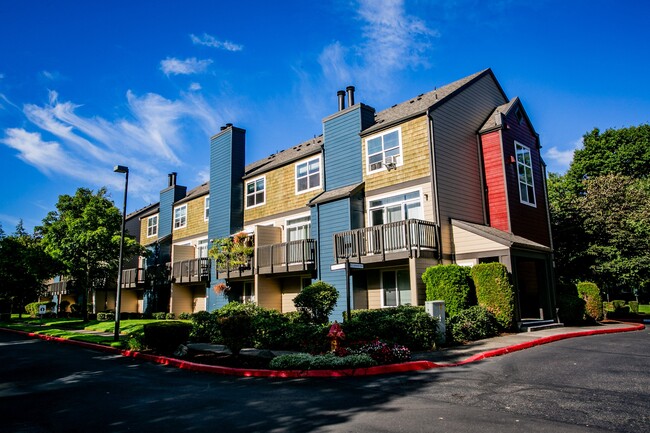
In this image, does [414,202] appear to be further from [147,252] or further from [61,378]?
[147,252]

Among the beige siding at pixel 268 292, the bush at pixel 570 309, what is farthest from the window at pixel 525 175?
the beige siding at pixel 268 292

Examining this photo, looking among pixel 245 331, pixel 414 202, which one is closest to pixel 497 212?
pixel 414 202

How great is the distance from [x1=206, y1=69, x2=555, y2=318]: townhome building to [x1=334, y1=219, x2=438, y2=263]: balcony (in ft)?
0.15

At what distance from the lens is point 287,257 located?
23.2 meters

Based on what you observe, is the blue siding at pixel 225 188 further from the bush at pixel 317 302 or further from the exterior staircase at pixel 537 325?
the exterior staircase at pixel 537 325

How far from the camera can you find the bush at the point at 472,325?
14680 mm

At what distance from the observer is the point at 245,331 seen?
12.8 metres

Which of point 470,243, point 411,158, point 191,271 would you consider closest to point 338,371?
point 470,243

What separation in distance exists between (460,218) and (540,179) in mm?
6946

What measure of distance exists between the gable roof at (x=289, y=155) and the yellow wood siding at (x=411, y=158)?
4704mm

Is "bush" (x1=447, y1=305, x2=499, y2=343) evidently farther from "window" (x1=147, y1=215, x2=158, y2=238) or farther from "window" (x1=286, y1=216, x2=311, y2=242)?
"window" (x1=147, y1=215, x2=158, y2=238)

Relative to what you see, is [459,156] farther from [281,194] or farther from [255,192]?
[255,192]

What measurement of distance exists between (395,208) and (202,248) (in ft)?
54.9

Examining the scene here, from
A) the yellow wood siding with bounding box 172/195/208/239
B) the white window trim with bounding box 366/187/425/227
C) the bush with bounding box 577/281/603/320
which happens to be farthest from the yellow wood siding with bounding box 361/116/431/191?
the yellow wood siding with bounding box 172/195/208/239
